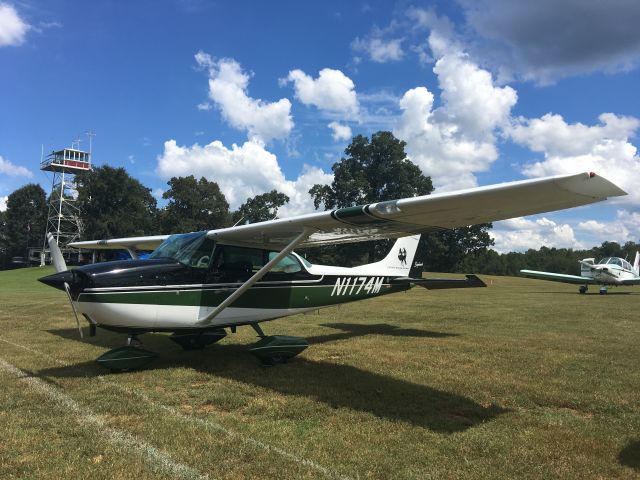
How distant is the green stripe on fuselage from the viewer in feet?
20.7

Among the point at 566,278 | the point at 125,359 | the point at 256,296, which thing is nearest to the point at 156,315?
the point at 125,359

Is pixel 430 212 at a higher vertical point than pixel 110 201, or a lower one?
lower

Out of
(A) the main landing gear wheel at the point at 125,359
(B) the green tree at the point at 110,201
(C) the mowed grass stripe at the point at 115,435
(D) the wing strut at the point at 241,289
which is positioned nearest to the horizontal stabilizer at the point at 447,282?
(D) the wing strut at the point at 241,289

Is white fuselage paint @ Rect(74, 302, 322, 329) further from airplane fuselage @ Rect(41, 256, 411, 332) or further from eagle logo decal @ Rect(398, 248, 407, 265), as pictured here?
eagle logo decal @ Rect(398, 248, 407, 265)

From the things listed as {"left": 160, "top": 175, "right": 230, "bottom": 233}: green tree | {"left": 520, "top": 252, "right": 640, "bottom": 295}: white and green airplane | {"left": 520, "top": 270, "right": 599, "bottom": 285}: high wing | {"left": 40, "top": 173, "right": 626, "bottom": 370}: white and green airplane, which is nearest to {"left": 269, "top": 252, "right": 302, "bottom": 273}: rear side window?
{"left": 40, "top": 173, "right": 626, "bottom": 370}: white and green airplane

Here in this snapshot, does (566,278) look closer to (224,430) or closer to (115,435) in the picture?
(224,430)

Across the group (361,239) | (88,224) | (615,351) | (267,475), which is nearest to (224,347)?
(361,239)

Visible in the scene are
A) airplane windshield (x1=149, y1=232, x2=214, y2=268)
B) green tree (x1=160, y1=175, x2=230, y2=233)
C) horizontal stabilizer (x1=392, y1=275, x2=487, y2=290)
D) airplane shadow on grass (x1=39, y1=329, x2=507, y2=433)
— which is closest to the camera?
airplane shadow on grass (x1=39, y1=329, x2=507, y2=433)

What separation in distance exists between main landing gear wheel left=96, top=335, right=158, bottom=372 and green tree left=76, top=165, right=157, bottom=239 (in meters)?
75.4

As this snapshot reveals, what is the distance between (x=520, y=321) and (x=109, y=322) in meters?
10.3

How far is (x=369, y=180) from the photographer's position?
60.2 m

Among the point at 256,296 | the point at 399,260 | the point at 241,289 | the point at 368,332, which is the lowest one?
the point at 368,332

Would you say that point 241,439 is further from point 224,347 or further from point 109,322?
point 224,347

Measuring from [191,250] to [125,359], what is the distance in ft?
6.17
